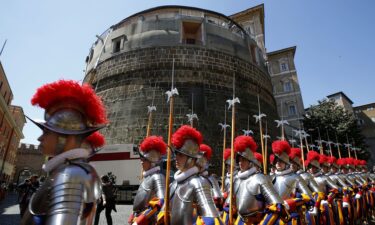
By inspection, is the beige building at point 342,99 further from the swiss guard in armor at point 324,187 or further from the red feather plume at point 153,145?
the red feather plume at point 153,145

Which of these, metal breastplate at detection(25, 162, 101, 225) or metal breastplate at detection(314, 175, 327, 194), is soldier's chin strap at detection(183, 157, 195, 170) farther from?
metal breastplate at detection(314, 175, 327, 194)

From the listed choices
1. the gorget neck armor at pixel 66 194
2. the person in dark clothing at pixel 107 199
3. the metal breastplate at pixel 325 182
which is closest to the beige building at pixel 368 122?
the metal breastplate at pixel 325 182

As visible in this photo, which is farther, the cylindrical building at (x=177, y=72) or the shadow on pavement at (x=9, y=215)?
the cylindrical building at (x=177, y=72)

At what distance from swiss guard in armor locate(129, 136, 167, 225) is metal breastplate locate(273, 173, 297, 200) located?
95.4 inches

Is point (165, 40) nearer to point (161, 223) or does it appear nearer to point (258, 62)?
point (258, 62)

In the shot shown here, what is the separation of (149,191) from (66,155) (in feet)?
6.86

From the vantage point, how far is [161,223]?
300cm

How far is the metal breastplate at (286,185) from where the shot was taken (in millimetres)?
4411

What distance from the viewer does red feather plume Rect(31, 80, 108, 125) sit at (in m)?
2.00

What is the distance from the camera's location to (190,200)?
2.51 meters

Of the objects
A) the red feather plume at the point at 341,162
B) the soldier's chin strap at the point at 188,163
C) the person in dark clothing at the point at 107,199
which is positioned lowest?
the person in dark clothing at the point at 107,199

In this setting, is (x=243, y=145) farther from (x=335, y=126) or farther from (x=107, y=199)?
(x=335, y=126)

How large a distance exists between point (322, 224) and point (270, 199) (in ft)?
13.5

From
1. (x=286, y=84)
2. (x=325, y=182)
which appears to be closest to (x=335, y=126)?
(x=286, y=84)
